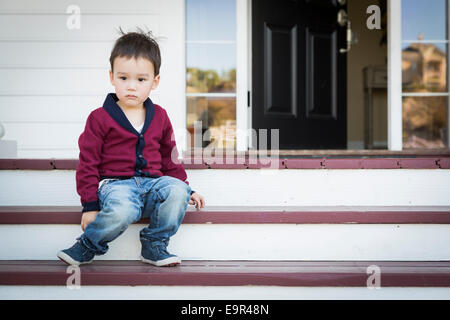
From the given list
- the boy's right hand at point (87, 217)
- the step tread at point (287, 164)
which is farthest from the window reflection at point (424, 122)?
the boy's right hand at point (87, 217)

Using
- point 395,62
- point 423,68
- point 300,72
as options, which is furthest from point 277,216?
point 423,68

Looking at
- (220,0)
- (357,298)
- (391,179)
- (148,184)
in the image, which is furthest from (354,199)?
(220,0)

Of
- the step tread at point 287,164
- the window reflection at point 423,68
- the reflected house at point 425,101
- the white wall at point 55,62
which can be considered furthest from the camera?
the window reflection at point 423,68

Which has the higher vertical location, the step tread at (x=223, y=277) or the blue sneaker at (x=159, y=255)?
the blue sneaker at (x=159, y=255)

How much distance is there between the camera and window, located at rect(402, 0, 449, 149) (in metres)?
3.05

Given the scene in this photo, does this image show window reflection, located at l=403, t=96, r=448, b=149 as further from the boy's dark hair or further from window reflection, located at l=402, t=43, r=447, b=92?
the boy's dark hair

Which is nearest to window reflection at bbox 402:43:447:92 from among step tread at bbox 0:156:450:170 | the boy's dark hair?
step tread at bbox 0:156:450:170

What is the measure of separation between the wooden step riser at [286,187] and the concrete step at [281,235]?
0.73 ft

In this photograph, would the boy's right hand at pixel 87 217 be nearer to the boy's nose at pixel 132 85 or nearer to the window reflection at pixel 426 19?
the boy's nose at pixel 132 85

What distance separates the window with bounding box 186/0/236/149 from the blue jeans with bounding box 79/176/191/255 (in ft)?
4.93

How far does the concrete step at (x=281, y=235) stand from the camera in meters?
1.57

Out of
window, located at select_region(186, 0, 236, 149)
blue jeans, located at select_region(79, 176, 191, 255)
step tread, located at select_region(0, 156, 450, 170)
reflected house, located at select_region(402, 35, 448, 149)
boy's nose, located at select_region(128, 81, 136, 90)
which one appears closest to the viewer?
blue jeans, located at select_region(79, 176, 191, 255)

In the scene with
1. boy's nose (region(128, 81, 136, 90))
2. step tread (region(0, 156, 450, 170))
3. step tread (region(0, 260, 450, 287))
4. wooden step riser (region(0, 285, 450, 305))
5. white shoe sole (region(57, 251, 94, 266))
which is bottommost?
wooden step riser (region(0, 285, 450, 305))

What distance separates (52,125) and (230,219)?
1.55 meters
